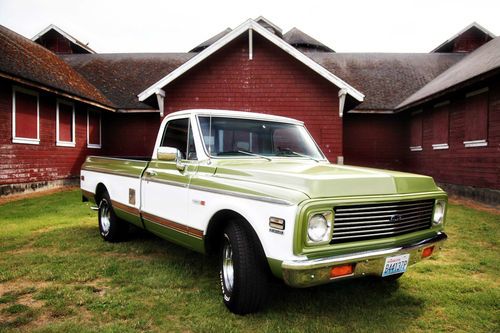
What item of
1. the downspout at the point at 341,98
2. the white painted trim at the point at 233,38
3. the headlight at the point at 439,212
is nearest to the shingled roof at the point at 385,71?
the downspout at the point at 341,98

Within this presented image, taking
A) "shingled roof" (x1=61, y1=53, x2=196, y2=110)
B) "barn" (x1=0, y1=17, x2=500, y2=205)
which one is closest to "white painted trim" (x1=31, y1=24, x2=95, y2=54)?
"shingled roof" (x1=61, y1=53, x2=196, y2=110)

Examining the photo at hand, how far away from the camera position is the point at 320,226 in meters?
2.99

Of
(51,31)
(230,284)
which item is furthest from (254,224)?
(51,31)

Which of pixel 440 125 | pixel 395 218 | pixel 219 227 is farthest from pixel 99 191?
pixel 440 125

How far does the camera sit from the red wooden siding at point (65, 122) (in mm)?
14383

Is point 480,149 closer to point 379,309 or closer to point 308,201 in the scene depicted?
point 379,309

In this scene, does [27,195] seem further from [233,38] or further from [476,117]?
[476,117]

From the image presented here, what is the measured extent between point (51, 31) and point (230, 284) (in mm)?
25246

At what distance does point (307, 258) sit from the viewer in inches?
115

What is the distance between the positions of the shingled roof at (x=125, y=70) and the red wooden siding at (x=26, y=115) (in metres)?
4.53

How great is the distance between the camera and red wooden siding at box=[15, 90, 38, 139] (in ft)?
39.6

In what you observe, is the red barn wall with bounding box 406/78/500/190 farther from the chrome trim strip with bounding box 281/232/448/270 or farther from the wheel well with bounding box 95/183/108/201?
the wheel well with bounding box 95/183/108/201

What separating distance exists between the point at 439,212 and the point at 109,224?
15.5 ft

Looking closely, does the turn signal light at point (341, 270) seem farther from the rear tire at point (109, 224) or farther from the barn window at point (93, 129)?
the barn window at point (93, 129)
